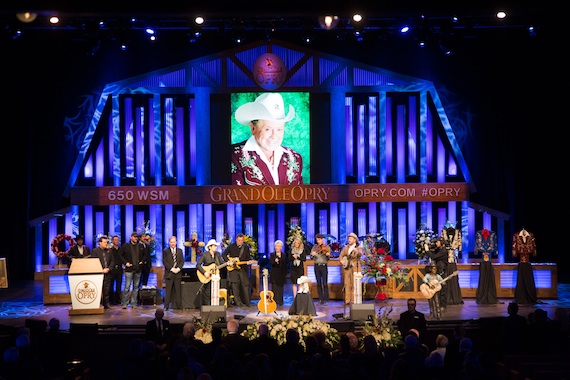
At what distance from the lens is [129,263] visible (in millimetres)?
16188

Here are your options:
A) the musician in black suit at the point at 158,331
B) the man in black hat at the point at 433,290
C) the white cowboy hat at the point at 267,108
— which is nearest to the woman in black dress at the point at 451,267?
the man in black hat at the point at 433,290

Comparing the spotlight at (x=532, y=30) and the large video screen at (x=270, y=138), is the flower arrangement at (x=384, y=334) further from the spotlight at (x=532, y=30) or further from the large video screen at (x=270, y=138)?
the large video screen at (x=270, y=138)

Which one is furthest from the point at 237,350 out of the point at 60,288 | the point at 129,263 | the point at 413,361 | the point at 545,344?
the point at 60,288

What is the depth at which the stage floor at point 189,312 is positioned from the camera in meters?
14.7

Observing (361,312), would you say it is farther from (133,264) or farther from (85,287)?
(85,287)

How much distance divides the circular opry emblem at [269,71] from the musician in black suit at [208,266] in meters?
5.76

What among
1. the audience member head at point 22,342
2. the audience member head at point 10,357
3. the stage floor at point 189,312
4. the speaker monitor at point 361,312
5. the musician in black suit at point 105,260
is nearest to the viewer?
the audience member head at point 10,357

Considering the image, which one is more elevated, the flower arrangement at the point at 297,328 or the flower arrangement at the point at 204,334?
the flower arrangement at the point at 297,328

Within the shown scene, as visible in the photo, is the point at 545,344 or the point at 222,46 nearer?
the point at 545,344

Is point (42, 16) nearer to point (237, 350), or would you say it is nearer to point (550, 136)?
point (237, 350)

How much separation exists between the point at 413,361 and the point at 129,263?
857 centimetres

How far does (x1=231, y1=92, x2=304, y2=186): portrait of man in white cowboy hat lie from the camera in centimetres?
2091

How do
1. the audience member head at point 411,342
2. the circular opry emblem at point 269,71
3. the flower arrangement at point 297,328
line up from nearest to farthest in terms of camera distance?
the audience member head at point 411,342, the flower arrangement at point 297,328, the circular opry emblem at point 269,71

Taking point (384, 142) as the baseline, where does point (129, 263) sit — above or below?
below
